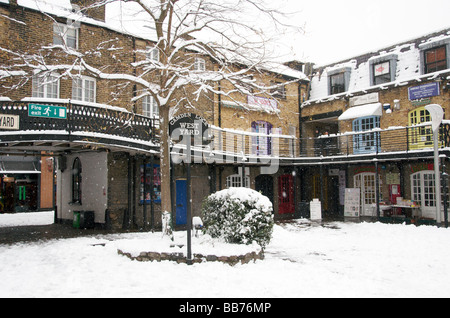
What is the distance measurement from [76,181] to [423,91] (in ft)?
55.5

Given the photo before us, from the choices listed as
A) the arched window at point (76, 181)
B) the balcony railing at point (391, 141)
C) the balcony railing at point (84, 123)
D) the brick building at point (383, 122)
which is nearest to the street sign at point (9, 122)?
the balcony railing at point (84, 123)

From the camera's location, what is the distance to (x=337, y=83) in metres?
21.9

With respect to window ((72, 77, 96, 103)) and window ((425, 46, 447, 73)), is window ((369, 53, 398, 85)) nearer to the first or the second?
window ((425, 46, 447, 73))

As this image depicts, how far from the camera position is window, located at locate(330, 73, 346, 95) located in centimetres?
2158

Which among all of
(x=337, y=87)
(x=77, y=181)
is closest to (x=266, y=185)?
(x=337, y=87)

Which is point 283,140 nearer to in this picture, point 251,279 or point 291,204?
point 291,204

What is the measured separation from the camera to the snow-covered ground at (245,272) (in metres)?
6.02

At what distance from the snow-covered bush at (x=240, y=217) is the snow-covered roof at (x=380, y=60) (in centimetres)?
963

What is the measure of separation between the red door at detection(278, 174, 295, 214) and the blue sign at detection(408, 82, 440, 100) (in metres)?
8.07

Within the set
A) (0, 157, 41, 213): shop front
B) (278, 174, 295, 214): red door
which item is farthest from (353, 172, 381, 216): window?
(0, 157, 41, 213): shop front

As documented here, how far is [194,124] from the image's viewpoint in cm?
793

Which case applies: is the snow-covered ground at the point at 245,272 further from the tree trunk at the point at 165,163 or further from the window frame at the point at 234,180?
the window frame at the point at 234,180
